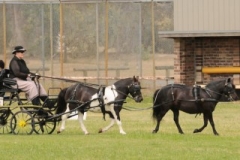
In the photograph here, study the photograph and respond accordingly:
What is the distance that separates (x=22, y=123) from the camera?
75.8ft

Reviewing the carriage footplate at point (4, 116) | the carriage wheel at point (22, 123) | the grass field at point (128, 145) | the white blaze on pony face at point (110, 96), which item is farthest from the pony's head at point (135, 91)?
the carriage footplate at point (4, 116)

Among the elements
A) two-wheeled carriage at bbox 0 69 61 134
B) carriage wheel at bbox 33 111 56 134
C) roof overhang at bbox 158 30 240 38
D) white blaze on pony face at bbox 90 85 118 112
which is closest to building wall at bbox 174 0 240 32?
roof overhang at bbox 158 30 240 38

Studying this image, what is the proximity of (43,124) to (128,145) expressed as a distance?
13.2 ft

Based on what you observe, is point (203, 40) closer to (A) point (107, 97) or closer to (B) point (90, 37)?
(B) point (90, 37)

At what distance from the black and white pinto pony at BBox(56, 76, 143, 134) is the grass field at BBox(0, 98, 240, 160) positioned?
1.66 ft

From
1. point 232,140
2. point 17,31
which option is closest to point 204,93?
point 232,140

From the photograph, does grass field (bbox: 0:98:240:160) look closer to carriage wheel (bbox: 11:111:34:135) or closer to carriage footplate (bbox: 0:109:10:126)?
carriage wheel (bbox: 11:111:34:135)

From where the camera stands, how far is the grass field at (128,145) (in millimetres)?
18094

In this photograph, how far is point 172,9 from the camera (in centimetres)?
3975

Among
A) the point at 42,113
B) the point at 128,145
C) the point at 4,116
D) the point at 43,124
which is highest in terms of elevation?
the point at 42,113

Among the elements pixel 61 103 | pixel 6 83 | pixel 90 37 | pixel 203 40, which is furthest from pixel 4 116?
pixel 90 37

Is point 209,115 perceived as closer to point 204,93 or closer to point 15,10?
point 204,93

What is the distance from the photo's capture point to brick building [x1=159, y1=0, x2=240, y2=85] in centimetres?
3569

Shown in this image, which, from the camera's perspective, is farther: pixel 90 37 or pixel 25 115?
pixel 90 37
